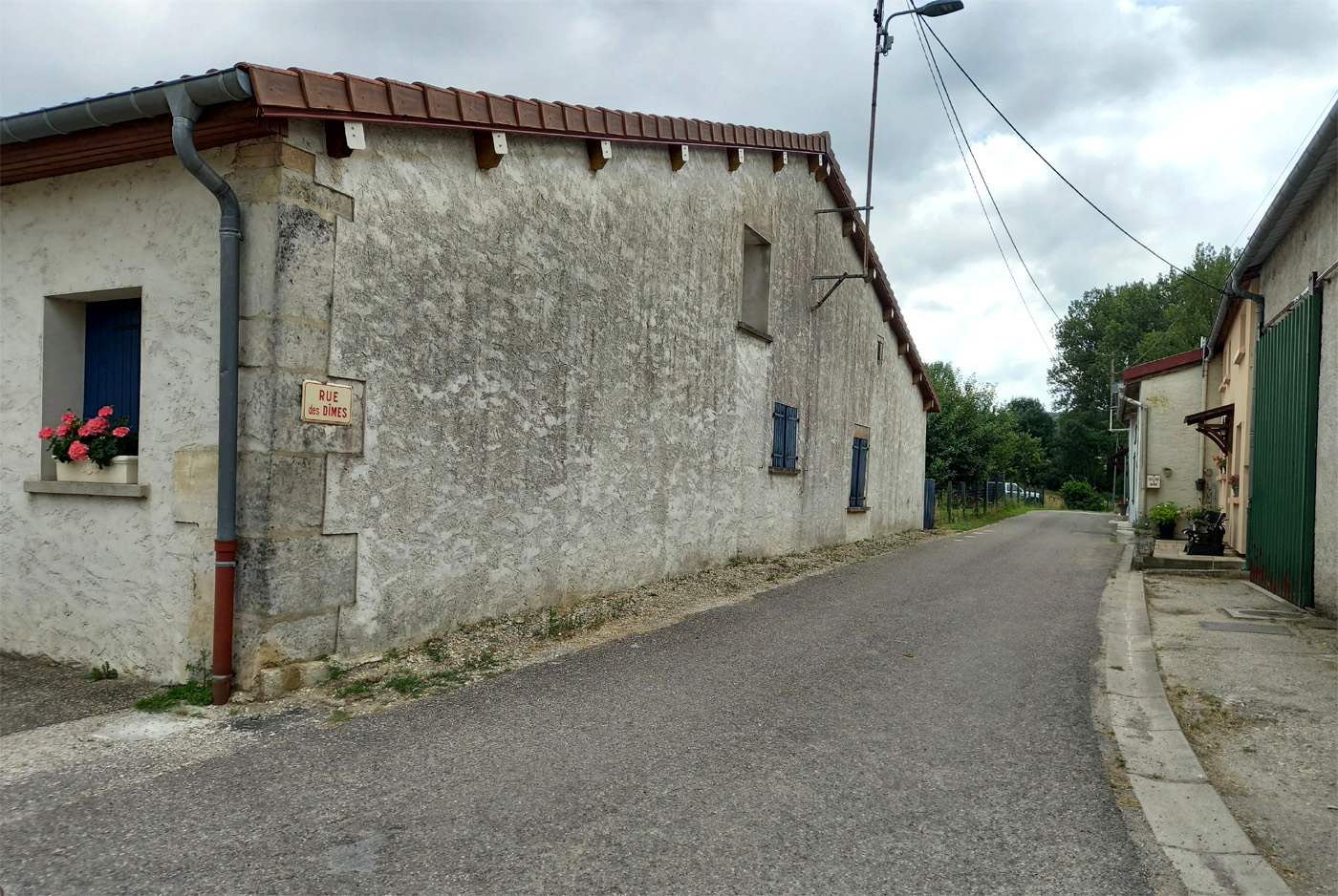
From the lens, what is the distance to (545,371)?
721cm

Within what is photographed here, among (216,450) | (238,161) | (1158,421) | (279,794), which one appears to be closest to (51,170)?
(238,161)

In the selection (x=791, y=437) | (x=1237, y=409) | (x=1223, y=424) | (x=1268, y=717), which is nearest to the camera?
(x=1268, y=717)

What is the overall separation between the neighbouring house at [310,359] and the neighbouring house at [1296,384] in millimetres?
6004

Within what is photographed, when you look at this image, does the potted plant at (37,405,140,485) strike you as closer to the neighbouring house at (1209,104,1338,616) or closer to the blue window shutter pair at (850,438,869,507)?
the neighbouring house at (1209,104,1338,616)

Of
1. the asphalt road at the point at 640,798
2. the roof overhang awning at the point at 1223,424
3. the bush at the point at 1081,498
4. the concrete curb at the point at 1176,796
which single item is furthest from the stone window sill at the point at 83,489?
the bush at the point at 1081,498

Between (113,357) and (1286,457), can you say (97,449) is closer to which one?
(113,357)

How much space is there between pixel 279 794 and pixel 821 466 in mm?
11465

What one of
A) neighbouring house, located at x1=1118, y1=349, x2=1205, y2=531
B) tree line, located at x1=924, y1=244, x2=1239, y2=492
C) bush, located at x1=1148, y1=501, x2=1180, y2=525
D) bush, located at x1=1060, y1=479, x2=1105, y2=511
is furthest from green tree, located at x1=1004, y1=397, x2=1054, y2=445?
bush, located at x1=1148, y1=501, x2=1180, y2=525

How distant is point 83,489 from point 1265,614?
9.21 m

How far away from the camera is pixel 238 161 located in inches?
203

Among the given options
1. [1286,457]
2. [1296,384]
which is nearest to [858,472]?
[1286,457]

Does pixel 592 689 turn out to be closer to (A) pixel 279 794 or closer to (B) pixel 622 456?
(A) pixel 279 794

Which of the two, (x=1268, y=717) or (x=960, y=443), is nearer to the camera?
(x=1268, y=717)

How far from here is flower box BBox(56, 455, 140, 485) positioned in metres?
5.47
